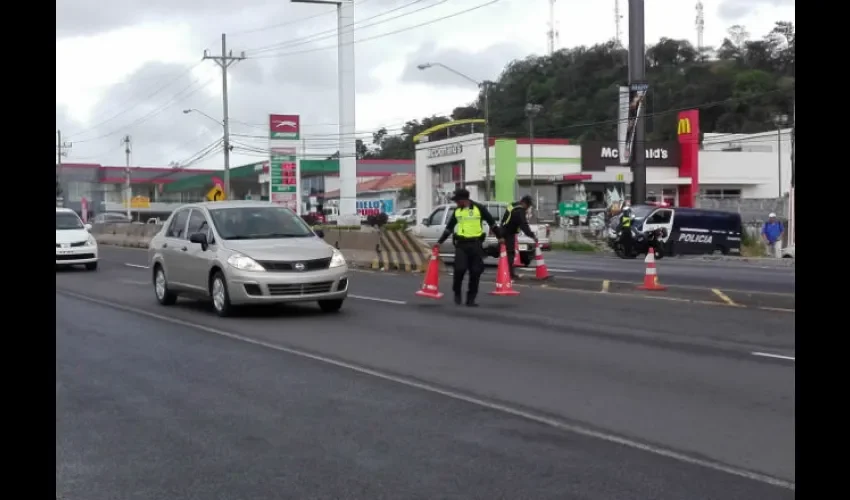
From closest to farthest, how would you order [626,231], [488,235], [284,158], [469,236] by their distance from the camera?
[469,236], [488,235], [626,231], [284,158]

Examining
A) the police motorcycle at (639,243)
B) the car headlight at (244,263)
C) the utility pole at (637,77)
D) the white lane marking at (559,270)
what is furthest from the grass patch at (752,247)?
the car headlight at (244,263)

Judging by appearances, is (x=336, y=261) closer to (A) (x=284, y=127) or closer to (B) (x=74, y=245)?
(B) (x=74, y=245)

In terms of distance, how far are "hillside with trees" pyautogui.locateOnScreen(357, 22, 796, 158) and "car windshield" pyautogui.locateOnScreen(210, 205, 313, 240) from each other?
59559 mm

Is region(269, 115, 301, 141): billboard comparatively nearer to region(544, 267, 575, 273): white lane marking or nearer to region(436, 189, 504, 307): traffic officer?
region(544, 267, 575, 273): white lane marking

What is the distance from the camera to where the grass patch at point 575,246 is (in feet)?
143

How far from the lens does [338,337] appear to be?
12672 mm

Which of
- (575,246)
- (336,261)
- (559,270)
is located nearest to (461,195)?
(336,261)

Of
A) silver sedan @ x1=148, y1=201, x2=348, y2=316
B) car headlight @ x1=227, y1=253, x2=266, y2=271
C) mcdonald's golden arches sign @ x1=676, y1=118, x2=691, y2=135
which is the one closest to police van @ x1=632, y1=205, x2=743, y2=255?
silver sedan @ x1=148, y1=201, x2=348, y2=316

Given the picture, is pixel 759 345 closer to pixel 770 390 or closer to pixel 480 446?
pixel 770 390

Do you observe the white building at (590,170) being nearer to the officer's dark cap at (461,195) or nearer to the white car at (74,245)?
the white car at (74,245)

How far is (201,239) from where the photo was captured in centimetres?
1483

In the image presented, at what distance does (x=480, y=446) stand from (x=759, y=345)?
605cm

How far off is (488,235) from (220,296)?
35.5 feet

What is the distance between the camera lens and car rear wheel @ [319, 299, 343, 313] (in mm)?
15227
